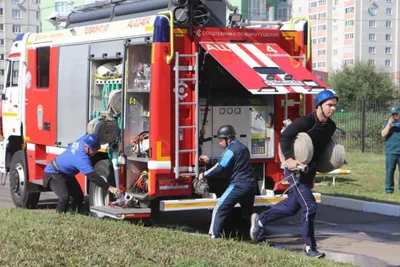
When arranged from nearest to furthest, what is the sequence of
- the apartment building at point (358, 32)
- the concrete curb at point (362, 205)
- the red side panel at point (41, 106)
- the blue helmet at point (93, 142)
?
the blue helmet at point (93, 142), the red side panel at point (41, 106), the concrete curb at point (362, 205), the apartment building at point (358, 32)

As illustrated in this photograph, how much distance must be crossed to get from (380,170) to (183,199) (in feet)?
33.0

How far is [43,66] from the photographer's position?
13.1m

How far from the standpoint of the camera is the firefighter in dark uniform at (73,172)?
→ 408 inches

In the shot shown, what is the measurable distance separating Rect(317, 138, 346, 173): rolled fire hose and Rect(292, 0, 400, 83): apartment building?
9732 centimetres

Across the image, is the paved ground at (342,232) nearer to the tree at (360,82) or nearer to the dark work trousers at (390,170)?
the dark work trousers at (390,170)

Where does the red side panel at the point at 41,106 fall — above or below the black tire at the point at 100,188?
above

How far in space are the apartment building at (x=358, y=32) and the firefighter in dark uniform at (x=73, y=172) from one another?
316ft

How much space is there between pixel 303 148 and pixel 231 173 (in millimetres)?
1198

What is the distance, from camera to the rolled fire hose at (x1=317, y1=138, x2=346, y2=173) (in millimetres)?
9148

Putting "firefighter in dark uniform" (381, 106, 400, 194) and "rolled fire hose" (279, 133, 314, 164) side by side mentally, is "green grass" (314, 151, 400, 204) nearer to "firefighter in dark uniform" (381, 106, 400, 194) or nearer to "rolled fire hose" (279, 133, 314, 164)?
"firefighter in dark uniform" (381, 106, 400, 194)

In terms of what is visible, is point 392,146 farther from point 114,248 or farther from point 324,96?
point 114,248

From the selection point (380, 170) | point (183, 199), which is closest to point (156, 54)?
point (183, 199)

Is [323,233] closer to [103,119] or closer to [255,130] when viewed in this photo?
[255,130]

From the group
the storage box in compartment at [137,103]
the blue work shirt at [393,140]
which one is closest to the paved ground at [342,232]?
the storage box in compartment at [137,103]
